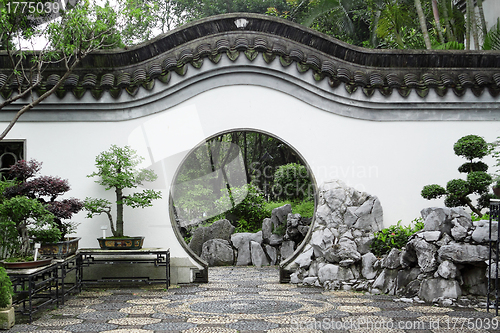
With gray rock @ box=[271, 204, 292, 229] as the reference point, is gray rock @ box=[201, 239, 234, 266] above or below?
below

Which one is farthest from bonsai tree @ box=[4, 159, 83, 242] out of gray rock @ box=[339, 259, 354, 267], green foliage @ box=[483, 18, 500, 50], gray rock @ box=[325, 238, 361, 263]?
green foliage @ box=[483, 18, 500, 50]

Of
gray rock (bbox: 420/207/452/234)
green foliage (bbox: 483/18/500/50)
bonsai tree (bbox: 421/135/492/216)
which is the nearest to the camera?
gray rock (bbox: 420/207/452/234)

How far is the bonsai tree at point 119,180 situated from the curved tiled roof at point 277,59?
1.08 meters

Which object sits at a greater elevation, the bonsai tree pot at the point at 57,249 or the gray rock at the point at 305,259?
the bonsai tree pot at the point at 57,249

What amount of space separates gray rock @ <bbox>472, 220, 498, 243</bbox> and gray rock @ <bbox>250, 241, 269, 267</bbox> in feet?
20.2

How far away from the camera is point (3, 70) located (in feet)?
22.6

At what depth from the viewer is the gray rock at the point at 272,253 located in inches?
423

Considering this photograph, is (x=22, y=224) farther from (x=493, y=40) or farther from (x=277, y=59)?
(x=493, y=40)

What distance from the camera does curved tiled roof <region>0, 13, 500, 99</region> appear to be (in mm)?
6848

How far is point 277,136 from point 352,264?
222 cm

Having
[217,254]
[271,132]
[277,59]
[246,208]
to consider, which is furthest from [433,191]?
[246,208]

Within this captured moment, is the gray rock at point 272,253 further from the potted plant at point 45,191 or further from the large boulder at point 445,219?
the potted plant at point 45,191

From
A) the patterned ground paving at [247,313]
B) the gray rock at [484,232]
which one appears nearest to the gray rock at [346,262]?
the patterned ground paving at [247,313]

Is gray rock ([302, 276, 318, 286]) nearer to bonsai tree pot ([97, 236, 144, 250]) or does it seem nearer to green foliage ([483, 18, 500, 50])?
bonsai tree pot ([97, 236, 144, 250])
